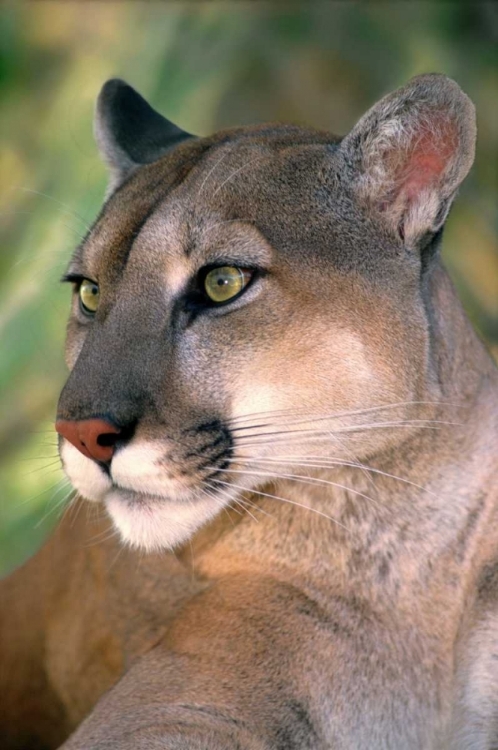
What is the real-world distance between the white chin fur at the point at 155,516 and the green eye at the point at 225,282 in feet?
1.19

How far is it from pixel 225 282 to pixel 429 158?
453mm

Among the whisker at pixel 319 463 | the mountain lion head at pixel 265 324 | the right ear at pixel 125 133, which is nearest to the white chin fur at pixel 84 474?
the mountain lion head at pixel 265 324

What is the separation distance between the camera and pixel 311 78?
13.3 ft

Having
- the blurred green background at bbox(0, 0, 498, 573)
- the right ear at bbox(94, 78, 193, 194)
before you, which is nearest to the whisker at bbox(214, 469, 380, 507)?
the right ear at bbox(94, 78, 193, 194)

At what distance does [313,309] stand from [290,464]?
11.3 inches

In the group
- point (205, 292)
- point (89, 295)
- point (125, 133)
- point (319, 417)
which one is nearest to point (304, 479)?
point (319, 417)

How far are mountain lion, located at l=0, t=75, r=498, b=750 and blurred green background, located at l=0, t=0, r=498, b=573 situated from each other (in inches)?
50.1

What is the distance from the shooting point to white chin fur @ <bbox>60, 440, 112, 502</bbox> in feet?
6.34

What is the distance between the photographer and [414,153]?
6.81ft

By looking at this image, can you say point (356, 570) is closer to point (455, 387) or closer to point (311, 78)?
point (455, 387)

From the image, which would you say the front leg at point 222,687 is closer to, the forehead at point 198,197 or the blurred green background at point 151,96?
the forehead at point 198,197

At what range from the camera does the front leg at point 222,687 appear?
1.92 metres

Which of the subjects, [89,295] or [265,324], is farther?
[89,295]

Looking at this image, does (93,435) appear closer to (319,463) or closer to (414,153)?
(319,463)
